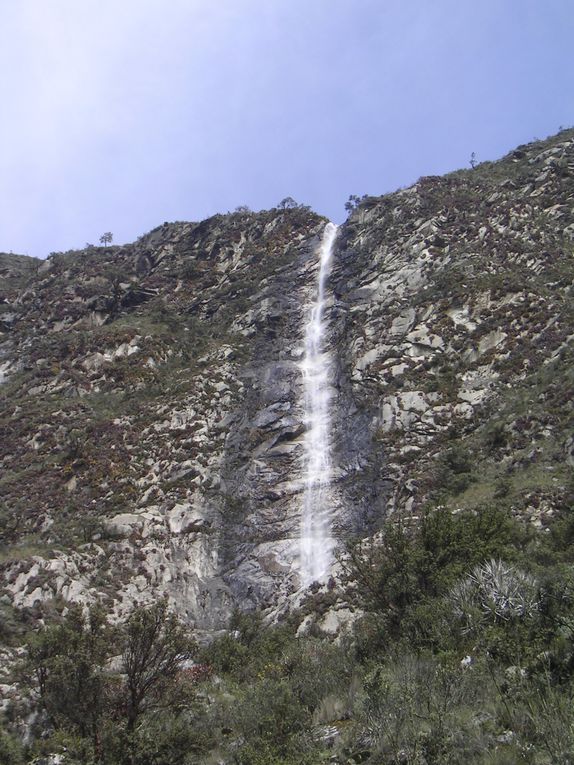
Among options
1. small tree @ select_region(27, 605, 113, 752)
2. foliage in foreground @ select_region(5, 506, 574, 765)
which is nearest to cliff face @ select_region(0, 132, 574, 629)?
foliage in foreground @ select_region(5, 506, 574, 765)

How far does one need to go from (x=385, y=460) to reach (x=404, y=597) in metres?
15.5

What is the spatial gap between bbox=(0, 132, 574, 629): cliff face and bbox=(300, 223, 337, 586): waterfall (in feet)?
2.13

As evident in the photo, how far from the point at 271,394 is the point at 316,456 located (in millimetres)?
7970

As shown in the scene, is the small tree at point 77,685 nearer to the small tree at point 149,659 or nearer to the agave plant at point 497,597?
the small tree at point 149,659

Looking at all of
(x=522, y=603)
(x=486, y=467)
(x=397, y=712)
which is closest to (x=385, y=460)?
(x=486, y=467)

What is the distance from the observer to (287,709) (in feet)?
33.8

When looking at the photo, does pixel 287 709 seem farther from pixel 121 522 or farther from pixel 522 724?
pixel 121 522

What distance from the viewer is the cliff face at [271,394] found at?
87.9ft

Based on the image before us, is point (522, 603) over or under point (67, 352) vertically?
under

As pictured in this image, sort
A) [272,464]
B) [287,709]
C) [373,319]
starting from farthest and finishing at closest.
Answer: [373,319], [272,464], [287,709]

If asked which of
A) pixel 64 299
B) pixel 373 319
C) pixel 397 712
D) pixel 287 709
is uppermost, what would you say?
pixel 64 299

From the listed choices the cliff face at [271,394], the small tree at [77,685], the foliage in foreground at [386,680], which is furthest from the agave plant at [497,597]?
the cliff face at [271,394]

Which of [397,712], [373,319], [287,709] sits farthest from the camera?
[373,319]

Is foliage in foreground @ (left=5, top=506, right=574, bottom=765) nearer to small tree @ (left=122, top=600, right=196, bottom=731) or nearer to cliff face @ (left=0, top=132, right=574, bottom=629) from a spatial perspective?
small tree @ (left=122, top=600, right=196, bottom=731)
